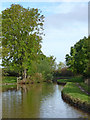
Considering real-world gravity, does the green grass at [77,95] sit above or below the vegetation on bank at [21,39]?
below

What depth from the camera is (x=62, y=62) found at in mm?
97750

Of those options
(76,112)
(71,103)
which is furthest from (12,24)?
(76,112)

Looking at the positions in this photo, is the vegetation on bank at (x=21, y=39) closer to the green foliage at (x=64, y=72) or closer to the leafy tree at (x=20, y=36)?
the leafy tree at (x=20, y=36)

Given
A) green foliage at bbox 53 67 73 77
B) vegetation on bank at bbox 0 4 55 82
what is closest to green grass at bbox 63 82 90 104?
vegetation on bank at bbox 0 4 55 82

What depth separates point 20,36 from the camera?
4703 centimetres

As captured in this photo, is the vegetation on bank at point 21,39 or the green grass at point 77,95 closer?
the green grass at point 77,95

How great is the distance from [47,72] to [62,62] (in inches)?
1685

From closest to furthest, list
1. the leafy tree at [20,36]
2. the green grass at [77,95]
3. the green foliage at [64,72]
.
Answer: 1. the green grass at [77,95]
2. the leafy tree at [20,36]
3. the green foliage at [64,72]

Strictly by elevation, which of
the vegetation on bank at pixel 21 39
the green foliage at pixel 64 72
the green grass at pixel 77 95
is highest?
the vegetation on bank at pixel 21 39

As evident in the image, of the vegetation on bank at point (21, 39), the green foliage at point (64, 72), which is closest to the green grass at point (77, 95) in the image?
the vegetation on bank at point (21, 39)

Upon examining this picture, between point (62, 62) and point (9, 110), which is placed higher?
point (62, 62)

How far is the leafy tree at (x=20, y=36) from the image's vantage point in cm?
4641

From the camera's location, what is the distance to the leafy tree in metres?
46.4

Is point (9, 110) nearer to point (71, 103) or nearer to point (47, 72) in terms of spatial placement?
point (71, 103)
